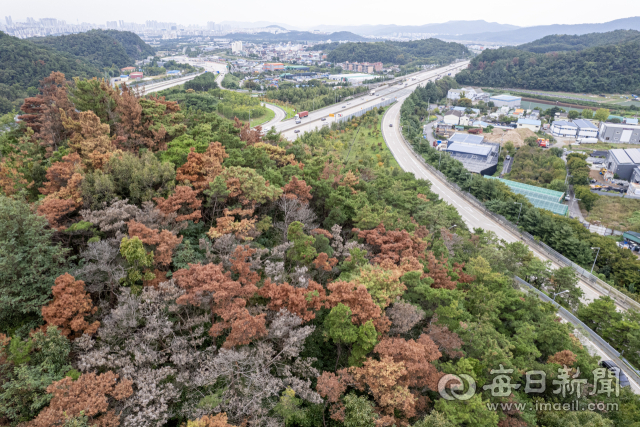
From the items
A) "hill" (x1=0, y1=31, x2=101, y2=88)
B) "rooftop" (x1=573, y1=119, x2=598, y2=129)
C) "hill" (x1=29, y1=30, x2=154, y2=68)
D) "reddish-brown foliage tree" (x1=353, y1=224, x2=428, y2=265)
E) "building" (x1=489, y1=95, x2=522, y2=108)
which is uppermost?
"hill" (x1=29, y1=30, x2=154, y2=68)

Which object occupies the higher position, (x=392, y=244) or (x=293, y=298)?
(x=293, y=298)

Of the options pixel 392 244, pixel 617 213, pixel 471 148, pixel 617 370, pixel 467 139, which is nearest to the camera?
pixel 617 370

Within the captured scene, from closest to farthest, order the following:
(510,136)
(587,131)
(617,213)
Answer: (617,213), (510,136), (587,131)

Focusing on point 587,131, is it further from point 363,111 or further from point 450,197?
point 450,197

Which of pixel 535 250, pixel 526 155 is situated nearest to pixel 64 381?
pixel 535 250

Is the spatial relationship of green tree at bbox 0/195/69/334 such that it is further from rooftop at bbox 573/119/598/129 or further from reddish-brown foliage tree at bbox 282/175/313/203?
rooftop at bbox 573/119/598/129

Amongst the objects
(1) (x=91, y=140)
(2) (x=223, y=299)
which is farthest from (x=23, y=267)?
(1) (x=91, y=140)

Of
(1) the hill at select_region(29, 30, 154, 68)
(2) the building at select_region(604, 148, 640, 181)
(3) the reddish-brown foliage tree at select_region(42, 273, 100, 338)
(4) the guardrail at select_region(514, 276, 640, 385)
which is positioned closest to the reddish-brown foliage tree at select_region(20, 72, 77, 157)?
(3) the reddish-brown foliage tree at select_region(42, 273, 100, 338)
